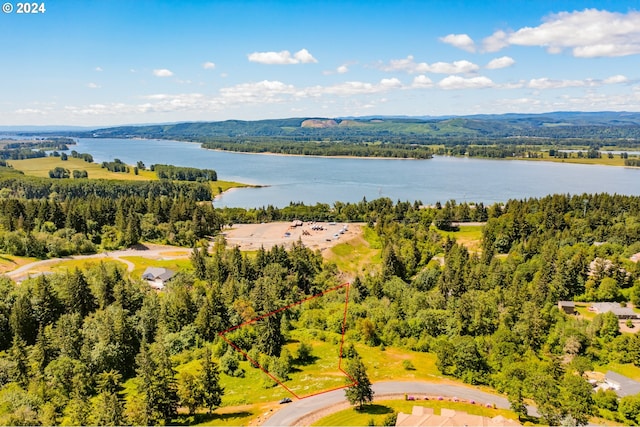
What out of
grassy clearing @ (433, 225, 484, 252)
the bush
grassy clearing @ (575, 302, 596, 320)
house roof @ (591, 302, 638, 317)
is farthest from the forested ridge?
grassy clearing @ (433, 225, 484, 252)

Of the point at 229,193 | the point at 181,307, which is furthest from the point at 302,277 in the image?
the point at 229,193

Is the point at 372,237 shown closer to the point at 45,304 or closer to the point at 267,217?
the point at 267,217

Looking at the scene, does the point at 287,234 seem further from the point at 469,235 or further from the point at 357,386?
the point at 357,386

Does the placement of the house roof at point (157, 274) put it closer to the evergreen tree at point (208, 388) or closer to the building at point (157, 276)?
the building at point (157, 276)

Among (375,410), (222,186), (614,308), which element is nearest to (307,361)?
(375,410)

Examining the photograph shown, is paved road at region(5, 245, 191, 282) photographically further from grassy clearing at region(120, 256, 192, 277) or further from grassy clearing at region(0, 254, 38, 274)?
grassy clearing at region(120, 256, 192, 277)

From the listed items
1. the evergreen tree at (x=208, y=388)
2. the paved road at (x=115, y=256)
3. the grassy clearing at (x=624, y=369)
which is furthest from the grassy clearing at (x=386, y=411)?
the paved road at (x=115, y=256)
